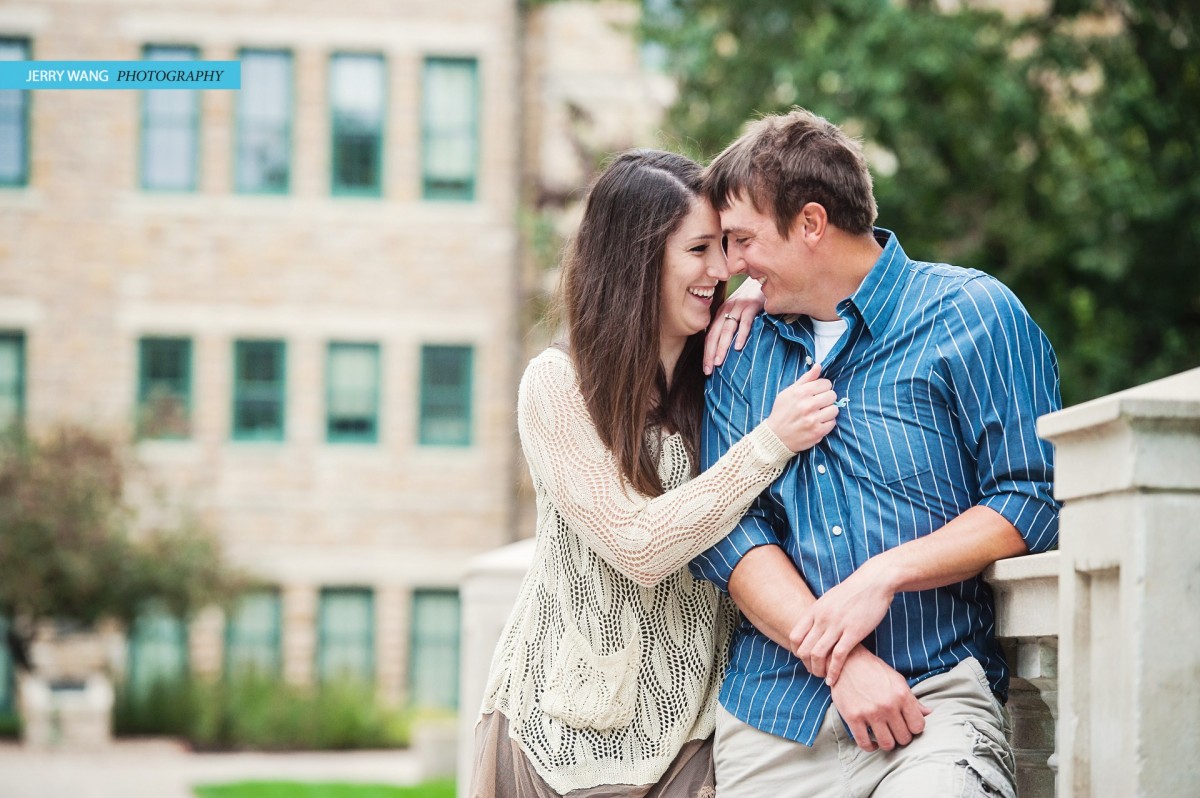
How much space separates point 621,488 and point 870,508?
0.55m

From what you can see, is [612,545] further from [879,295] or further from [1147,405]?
[1147,405]

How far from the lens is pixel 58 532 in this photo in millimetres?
18906

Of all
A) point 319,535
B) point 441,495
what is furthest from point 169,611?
point 441,495

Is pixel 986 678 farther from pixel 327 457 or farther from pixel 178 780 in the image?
pixel 327 457

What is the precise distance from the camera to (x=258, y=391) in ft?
72.6

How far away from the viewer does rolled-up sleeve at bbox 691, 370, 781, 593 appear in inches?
132

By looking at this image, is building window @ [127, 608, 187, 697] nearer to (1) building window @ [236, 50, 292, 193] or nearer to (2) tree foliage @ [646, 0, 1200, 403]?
(1) building window @ [236, 50, 292, 193]

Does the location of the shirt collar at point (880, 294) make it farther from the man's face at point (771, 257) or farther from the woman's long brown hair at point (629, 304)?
the woman's long brown hair at point (629, 304)

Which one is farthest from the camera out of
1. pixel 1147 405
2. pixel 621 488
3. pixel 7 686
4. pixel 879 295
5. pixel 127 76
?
pixel 7 686

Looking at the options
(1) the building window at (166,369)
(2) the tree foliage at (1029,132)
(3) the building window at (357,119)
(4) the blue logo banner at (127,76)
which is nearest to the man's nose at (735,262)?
(4) the blue logo banner at (127,76)

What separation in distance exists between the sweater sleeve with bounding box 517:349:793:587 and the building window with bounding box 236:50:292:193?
64.4ft

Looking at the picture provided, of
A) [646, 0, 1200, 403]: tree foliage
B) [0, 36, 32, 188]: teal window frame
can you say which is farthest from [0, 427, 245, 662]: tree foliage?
[646, 0, 1200, 403]: tree foliage

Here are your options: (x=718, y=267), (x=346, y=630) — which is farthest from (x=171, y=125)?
(x=718, y=267)

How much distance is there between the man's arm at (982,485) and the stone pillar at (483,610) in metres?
3.77
